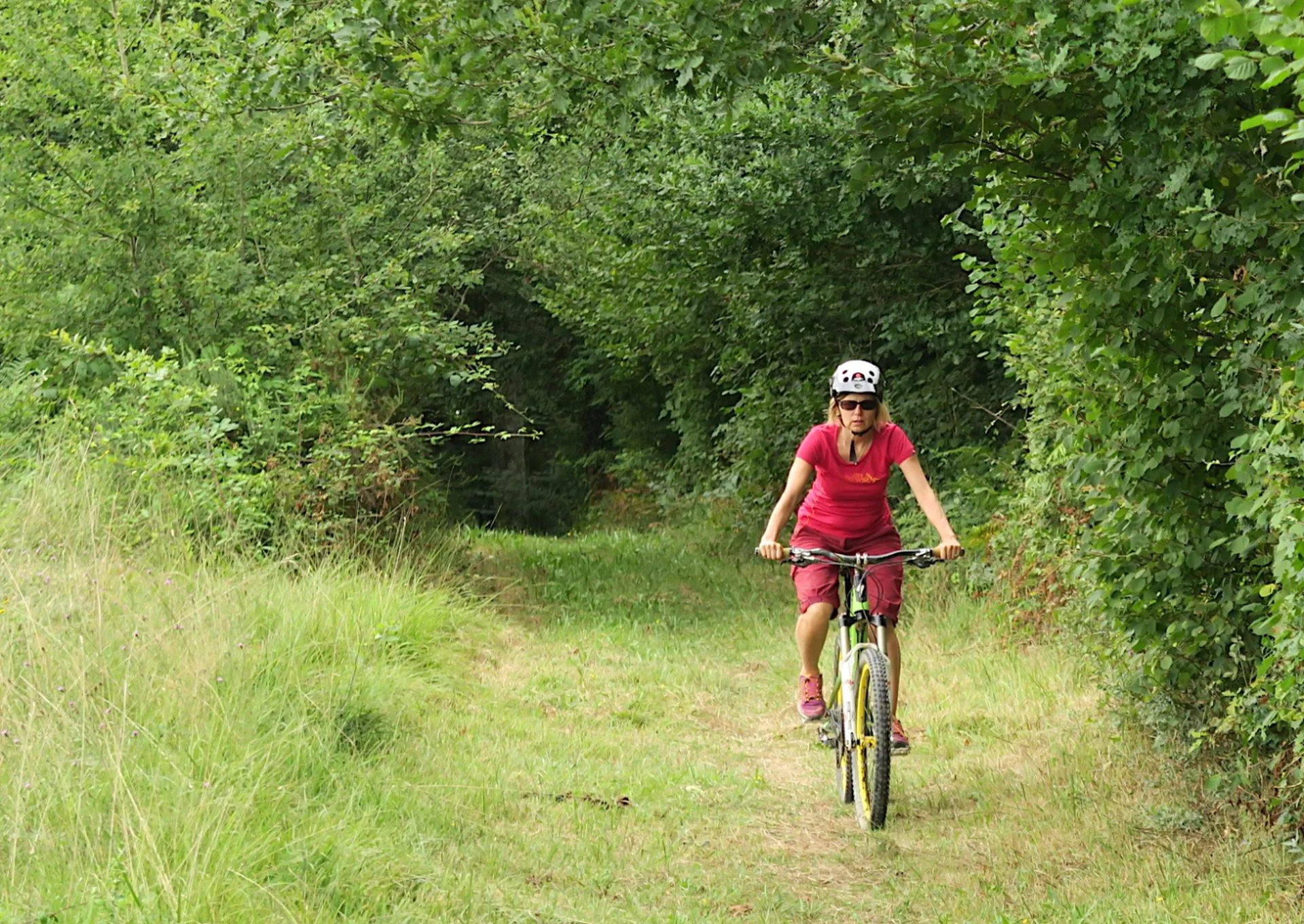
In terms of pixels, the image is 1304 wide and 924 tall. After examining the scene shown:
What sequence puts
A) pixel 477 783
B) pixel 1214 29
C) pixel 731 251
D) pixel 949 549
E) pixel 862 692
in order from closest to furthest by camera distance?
pixel 1214 29
pixel 949 549
pixel 862 692
pixel 477 783
pixel 731 251

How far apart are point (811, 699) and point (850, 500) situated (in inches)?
41.0

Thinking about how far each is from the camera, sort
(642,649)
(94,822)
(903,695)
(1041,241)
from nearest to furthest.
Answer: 1. (94,822)
2. (1041,241)
3. (903,695)
4. (642,649)

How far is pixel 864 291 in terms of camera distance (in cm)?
1502

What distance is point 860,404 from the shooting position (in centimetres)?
697

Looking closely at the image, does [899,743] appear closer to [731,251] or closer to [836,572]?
[836,572]

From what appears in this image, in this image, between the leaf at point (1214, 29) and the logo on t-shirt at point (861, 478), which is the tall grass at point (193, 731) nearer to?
the logo on t-shirt at point (861, 478)

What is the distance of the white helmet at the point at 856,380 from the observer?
689 cm

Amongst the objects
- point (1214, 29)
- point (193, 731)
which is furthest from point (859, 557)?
point (1214, 29)

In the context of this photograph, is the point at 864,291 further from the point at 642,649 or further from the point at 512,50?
the point at 512,50

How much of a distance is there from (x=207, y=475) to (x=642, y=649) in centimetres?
352

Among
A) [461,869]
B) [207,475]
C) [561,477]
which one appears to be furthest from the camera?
[561,477]

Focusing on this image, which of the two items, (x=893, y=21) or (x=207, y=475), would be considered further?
(x=207, y=475)

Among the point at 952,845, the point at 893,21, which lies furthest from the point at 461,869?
the point at 893,21

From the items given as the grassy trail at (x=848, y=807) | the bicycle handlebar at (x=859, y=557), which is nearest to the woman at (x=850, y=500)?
the bicycle handlebar at (x=859, y=557)
